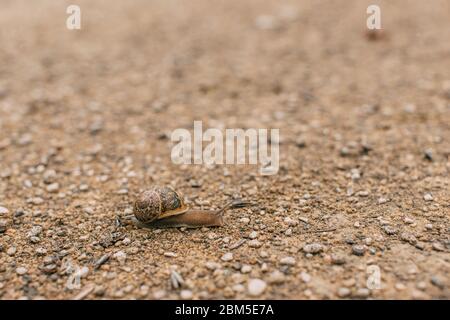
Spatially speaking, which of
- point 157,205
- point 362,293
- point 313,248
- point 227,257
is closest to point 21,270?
point 157,205

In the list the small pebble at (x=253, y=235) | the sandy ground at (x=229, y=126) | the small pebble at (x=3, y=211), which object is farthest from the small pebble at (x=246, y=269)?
the small pebble at (x=3, y=211)

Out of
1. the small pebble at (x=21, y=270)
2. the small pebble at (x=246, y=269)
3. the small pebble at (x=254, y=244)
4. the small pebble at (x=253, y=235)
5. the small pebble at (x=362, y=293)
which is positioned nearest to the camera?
the small pebble at (x=362, y=293)

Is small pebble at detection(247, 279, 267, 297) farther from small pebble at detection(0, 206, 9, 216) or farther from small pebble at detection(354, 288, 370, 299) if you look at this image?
small pebble at detection(0, 206, 9, 216)

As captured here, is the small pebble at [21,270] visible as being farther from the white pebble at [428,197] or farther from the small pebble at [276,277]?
the white pebble at [428,197]

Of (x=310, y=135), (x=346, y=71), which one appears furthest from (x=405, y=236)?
(x=346, y=71)

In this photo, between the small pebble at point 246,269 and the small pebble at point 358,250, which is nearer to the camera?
the small pebble at point 246,269

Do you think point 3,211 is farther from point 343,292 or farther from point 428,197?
point 428,197

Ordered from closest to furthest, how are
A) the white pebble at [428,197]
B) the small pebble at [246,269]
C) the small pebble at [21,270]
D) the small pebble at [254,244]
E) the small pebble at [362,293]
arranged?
the small pebble at [362,293] → the small pebble at [246,269] → the small pebble at [21,270] → the small pebble at [254,244] → the white pebble at [428,197]
